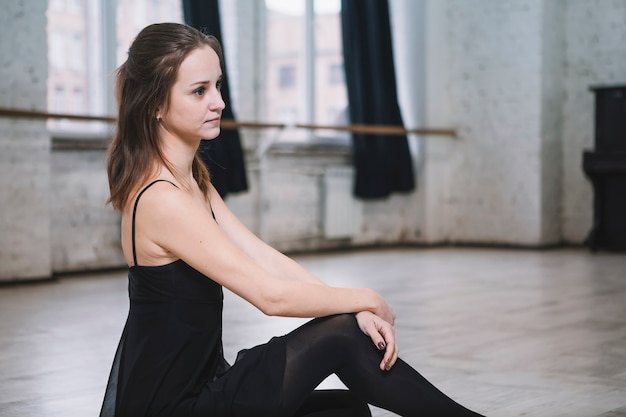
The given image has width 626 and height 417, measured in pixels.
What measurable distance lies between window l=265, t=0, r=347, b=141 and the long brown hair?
5764 millimetres

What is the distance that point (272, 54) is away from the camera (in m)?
7.69

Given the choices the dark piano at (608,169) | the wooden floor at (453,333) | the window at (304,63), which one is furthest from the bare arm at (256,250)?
the dark piano at (608,169)

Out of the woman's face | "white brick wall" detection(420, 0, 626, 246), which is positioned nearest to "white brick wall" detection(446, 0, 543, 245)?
"white brick wall" detection(420, 0, 626, 246)

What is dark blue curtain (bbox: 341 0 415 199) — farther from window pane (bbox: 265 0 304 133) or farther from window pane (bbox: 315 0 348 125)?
window pane (bbox: 265 0 304 133)

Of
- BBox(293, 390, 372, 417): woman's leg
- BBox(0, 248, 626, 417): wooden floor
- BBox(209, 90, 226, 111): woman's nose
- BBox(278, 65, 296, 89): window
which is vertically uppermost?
BBox(278, 65, 296, 89): window

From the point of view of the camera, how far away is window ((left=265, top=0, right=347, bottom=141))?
7695 mm

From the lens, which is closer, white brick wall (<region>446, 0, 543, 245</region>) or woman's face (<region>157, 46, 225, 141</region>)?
woman's face (<region>157, 46, 225, 141</region>)

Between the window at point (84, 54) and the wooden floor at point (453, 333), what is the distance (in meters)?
1.12

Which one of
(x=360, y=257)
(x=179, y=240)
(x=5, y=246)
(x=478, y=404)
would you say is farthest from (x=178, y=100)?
(x=360, y=257)

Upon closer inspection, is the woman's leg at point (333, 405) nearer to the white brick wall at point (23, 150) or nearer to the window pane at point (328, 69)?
the white brick wall at point (23, 150)

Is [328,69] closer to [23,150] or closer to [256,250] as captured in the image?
[23,150]

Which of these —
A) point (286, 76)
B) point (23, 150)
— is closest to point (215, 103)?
point (23, 150)

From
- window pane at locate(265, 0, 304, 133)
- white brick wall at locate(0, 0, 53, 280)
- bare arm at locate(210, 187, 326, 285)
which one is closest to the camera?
bare arm at locate(210, 187, 326, 285)

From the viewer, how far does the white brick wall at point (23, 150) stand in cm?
550
